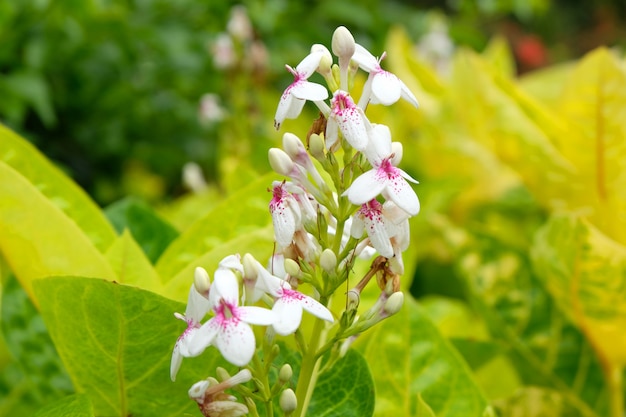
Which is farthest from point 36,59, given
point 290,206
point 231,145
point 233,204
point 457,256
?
point 290,206

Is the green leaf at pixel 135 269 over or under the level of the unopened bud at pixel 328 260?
under

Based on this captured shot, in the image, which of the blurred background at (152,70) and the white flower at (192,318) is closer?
the white flower at (192,318)

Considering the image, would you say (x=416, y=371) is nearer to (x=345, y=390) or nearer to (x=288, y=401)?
(x=345, y=390)

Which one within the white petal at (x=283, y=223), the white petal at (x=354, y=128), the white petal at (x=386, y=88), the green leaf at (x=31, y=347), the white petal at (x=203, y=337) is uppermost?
the white petal at (x=386, y=88)

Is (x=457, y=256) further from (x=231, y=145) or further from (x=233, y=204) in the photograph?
(x=231, y=145)

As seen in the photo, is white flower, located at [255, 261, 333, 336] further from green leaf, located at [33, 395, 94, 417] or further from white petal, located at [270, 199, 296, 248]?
green leaf, located at [33, 395, 94, 417]

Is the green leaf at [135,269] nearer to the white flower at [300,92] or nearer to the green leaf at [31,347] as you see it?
the green leaf at [31,347]

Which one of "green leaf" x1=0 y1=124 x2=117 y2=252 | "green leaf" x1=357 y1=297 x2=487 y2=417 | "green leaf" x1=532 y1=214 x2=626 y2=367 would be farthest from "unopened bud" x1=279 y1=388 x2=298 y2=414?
"green leaf" x1=532 y1=214 x2=626 y2=367

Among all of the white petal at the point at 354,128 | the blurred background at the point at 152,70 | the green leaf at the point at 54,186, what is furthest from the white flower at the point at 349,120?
the blurred background at the point at 152,70
